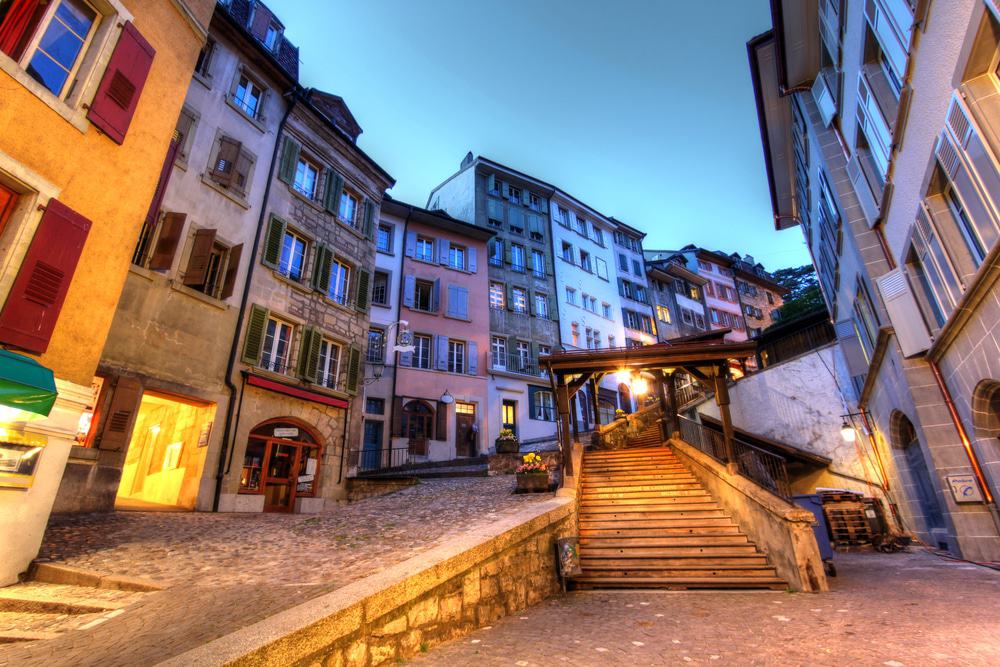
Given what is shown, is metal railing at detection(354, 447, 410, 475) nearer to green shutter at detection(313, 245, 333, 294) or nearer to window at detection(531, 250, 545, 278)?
green shutter at detection(313, 245, 333, 294)

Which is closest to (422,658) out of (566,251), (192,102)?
(192,102)

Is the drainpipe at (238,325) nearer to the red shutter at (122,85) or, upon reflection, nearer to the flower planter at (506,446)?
the red shutter at (122,85)

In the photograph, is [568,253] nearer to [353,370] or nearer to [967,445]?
[353,370]

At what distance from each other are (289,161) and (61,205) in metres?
10.4

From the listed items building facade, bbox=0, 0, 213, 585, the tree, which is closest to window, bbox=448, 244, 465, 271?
building facade, bbox=0, 0, 213, 585

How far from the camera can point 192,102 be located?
12609mm

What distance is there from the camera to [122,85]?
22.0ft

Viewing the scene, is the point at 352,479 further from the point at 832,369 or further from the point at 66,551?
the point at 832,369

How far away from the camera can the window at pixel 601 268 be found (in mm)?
32750

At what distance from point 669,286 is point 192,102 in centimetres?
3313

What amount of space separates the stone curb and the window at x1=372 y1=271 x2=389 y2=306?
1807 centimetres

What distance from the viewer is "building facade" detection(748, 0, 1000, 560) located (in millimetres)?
5633

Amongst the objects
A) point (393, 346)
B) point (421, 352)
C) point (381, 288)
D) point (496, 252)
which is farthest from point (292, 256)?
point (496, 252)

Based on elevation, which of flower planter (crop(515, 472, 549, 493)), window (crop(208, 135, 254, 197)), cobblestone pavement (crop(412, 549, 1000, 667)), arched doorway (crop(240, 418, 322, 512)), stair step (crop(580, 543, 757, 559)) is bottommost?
cobblestone pavement (crop(412, 549, 1000, 667))
